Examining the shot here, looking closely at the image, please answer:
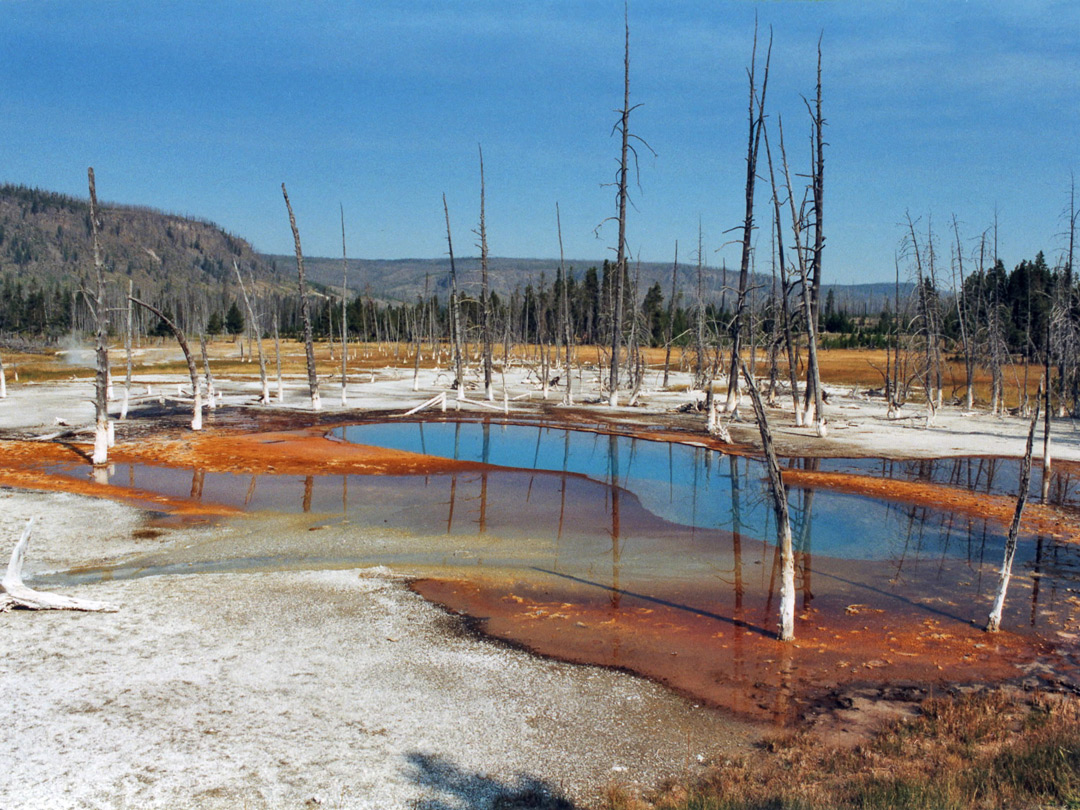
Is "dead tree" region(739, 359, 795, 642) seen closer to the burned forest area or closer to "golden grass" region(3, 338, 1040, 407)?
the burned forest area

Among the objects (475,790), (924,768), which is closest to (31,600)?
(475,790)

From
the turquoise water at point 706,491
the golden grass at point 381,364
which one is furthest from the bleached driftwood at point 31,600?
the golden grass at point 381,364

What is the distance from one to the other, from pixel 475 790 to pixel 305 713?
2222 millimetres

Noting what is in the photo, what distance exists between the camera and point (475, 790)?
6.71 m

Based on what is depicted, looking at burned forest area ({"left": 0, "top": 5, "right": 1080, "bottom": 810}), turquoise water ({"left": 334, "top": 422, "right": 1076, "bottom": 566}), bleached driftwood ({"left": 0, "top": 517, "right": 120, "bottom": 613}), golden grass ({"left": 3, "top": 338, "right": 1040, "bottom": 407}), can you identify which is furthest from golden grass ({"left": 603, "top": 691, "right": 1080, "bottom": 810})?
golden grass ({"left": 3, "top": 338, "right": 1040, "bottom": 407})

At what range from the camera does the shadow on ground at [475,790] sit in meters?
6.52

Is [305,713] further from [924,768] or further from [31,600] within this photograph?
[924,768]

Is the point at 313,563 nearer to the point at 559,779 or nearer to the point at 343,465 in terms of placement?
the point at 559,779

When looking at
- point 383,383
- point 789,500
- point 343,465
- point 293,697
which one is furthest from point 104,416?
point 383,383

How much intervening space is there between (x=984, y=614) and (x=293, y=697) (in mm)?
9855

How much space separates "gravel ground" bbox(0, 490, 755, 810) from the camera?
22.0 ft

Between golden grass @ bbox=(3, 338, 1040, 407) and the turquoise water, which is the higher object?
golden grass @ bbox=(3, 338, 1040, 407)

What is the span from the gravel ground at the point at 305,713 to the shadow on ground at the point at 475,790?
17mm

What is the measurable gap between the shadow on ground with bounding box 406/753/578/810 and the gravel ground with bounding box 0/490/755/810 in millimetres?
17
